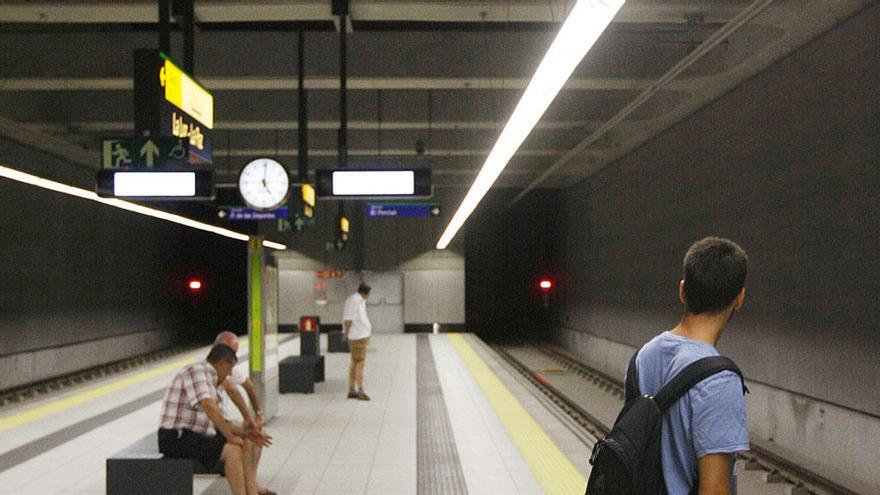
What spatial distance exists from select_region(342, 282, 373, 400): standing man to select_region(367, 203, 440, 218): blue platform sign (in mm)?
6656

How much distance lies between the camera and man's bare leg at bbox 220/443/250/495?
18.0 feet

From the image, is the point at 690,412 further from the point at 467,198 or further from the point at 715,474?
the point at 467,198

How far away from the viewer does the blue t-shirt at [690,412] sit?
1834 mm

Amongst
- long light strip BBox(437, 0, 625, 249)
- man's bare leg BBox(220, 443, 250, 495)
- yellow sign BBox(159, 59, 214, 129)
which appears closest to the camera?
long light strip BBox(437, 0, 625, 249)

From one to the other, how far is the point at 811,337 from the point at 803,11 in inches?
128

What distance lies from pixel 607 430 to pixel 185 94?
22.3 feet

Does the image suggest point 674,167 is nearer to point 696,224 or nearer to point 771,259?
point 696,224

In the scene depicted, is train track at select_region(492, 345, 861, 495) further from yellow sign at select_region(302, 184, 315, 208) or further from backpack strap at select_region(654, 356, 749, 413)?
backpack strap at select_region(654, 356, 749, 413)

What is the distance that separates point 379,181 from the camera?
9883mm

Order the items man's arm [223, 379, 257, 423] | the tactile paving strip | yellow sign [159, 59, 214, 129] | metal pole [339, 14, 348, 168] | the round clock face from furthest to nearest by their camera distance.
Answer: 1. the round clock face
2. metal pole [339, 14, 348, 168]
3. the tactile paving strip
4. yellow sign [159, 59, 214, 129]
5. man's arm [223, 379, 257, 423]

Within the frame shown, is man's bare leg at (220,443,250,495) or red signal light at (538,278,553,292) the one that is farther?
red signal light at (538,278,553,292)

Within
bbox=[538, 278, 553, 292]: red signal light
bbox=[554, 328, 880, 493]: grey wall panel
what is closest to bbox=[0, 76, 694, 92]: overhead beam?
bbox=[554, 328, 880, 493]: grey wall panel

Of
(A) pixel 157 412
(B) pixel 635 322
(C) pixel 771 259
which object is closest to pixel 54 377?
(A) pixel 157 412

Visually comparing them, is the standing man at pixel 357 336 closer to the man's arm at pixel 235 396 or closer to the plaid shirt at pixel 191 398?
the man's arm at pixel 235 396
